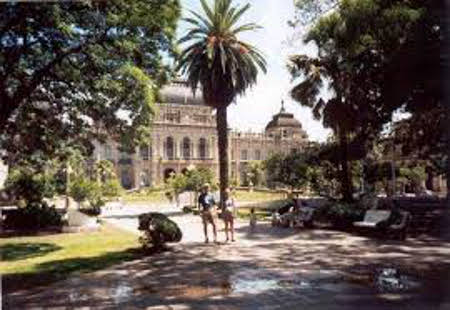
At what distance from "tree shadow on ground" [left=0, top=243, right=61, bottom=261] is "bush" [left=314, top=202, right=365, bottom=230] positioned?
8759 millimetres

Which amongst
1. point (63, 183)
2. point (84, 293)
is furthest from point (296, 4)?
point (63, 183)

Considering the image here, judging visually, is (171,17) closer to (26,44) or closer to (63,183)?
(26,44)

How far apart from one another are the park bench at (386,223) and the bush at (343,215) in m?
0.99

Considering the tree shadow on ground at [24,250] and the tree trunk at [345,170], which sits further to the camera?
the tree trunk at [345,170]

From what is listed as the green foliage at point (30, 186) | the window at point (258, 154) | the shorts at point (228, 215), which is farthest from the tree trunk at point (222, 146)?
the window at point (258, 154)

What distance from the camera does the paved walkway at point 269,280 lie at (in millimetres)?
7758

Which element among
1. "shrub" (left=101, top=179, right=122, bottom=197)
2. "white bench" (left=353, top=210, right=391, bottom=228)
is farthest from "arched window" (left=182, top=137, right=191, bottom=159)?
"white bench" (left=353, top=210, right=391, bottom=228)

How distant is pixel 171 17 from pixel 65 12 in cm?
288

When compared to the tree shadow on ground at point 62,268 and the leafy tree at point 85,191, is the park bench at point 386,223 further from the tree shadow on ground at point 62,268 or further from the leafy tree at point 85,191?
the leafy tree at point 85,191

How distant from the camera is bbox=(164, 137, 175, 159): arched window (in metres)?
83.3

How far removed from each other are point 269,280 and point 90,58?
8.26m

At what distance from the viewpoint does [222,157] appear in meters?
28.4

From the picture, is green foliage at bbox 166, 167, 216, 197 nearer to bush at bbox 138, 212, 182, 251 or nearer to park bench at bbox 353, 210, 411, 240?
park bench at bbox 353, 210, 411, 240

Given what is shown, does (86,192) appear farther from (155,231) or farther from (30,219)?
(155,231)
